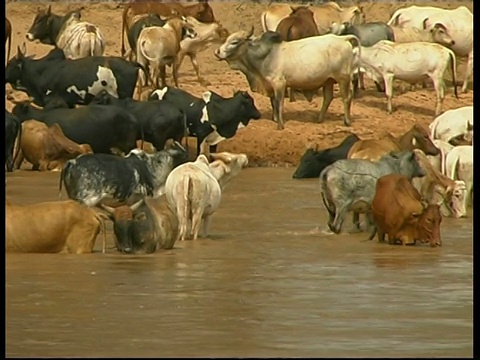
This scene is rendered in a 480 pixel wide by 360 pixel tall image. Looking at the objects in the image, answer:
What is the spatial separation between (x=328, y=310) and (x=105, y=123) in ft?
42.8

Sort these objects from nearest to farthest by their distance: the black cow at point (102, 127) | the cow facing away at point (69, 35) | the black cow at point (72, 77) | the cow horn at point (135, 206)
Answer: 1. the cow horn at point (135, 206)
2. the black cow at point (102, 127)
3. the black cow at point (72, 77)
4. the cow facing away at point (69, 35)

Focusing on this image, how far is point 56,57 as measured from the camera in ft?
94.5

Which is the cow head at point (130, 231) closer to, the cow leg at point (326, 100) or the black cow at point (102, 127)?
the black cow at point (102, 127)

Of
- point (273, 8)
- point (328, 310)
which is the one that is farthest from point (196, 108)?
point (328, 310)

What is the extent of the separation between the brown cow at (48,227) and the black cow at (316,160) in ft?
29.9

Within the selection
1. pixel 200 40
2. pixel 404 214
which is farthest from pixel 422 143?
pixel 200 40

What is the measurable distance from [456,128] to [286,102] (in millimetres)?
8718

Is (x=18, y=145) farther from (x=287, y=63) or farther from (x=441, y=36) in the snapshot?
(x=441, y=36)

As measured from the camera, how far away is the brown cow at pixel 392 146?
1981cm

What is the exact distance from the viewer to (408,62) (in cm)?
3011

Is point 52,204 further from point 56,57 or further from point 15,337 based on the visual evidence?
point 56,57

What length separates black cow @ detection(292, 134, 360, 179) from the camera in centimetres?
2397

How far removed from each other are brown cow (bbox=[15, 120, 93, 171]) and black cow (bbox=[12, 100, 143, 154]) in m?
0.64

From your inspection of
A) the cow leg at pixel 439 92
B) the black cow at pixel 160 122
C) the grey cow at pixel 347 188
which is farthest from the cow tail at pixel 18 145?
the cow leg at pixel 439 92
